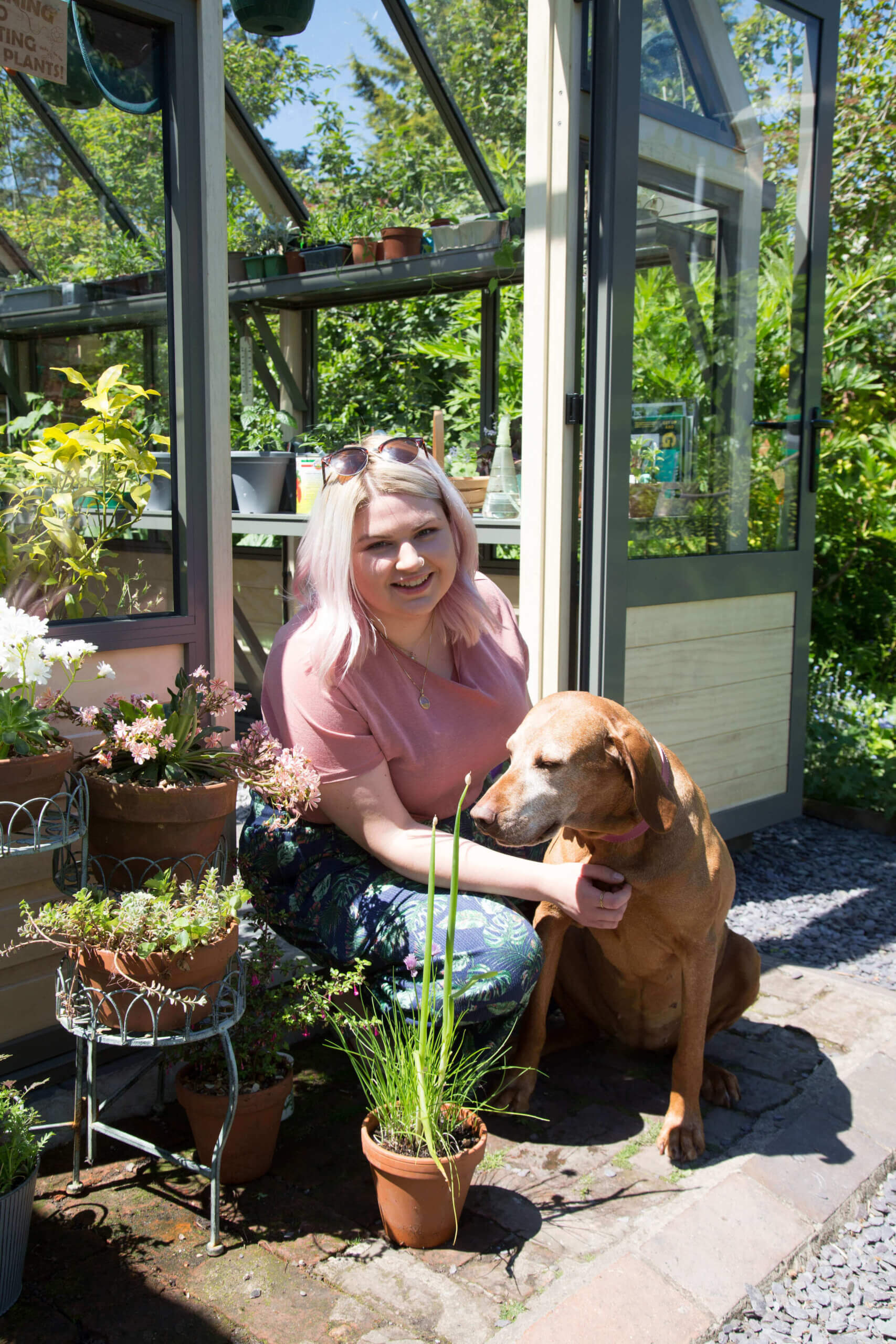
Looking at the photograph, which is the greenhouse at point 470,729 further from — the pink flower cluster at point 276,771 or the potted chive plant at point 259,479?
the potted chive plant at point 259,479

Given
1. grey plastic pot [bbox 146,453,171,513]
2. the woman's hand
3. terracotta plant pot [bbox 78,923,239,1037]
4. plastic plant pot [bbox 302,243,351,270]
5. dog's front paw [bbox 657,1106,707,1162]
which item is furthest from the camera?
plastic plant pot [bbox 302,243,351,270]

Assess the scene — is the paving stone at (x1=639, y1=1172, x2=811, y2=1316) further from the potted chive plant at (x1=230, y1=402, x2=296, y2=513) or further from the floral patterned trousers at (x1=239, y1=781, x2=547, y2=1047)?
the potted chive plant at (x1=230, y1=402, x2=296, y2=513)

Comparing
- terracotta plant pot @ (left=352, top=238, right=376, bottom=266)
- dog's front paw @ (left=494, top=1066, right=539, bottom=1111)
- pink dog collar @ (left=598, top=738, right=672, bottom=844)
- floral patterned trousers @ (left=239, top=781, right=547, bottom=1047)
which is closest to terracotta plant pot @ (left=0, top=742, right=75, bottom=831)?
floral patterned trousers @ (left=239, top=781, right=547, bottom=1047)

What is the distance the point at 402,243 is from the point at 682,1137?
4.07m

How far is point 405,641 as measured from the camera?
8.03 feet

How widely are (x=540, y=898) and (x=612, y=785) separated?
298 mm

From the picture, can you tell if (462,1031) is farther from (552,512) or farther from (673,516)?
(673,516)

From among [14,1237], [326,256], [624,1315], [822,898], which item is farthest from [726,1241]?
[326,256]

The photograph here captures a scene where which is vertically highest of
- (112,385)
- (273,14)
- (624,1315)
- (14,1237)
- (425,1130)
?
(273,14)

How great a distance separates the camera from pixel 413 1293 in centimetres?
182

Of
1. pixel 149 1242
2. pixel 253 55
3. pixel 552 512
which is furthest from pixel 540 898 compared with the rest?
pixel 253 55

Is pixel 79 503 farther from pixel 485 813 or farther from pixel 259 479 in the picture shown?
pixel 259 479

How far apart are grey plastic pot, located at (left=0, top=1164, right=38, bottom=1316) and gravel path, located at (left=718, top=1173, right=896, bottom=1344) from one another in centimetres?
118

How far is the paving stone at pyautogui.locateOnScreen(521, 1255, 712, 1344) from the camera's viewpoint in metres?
1.70
